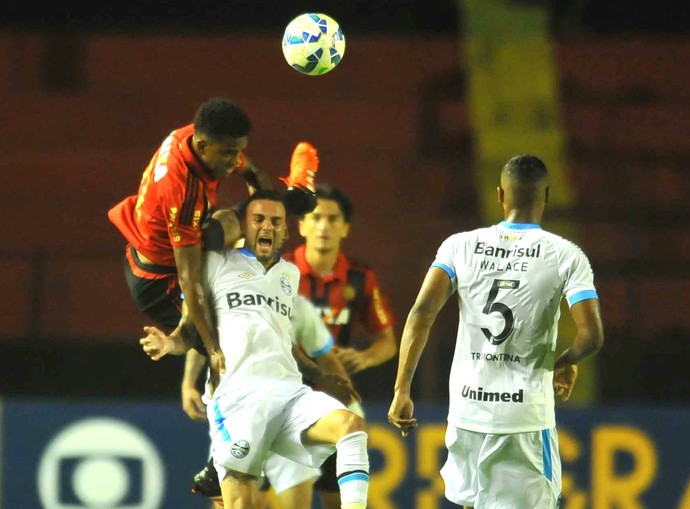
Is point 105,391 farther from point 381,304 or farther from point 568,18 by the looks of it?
point 568,18

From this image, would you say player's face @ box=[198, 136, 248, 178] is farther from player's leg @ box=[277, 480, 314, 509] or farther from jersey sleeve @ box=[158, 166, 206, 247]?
player's leg @ box=[277, 480, 314, 509]

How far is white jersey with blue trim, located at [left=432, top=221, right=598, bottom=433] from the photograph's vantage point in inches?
199


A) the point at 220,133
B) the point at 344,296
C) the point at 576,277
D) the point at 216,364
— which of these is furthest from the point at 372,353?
the point at 576,277

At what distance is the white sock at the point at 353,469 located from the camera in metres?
5.33

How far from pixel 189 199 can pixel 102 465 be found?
9.12 ft

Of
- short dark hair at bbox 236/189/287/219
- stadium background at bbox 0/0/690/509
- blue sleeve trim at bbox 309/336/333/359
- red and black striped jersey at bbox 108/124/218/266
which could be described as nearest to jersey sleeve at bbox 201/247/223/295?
red and black striped jersey at bbox 108/124/218/266

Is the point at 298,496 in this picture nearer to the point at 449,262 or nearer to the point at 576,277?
the point at 449,262

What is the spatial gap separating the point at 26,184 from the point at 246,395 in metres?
6.71

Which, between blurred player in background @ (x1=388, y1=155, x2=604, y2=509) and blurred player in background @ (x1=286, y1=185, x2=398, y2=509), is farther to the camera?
blurred player in background @ (x1=286, y1=185, x2=398, y2=509)

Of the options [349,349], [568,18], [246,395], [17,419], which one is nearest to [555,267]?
[246,395]

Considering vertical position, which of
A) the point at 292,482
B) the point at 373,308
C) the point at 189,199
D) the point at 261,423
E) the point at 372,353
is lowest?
the point at 292,482

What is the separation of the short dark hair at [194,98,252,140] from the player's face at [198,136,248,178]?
1.0 inches

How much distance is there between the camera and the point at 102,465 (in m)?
7.90

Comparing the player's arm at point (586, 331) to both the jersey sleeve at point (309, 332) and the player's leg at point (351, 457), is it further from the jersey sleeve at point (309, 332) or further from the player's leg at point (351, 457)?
the jersey sleeve at point (309, 332)
